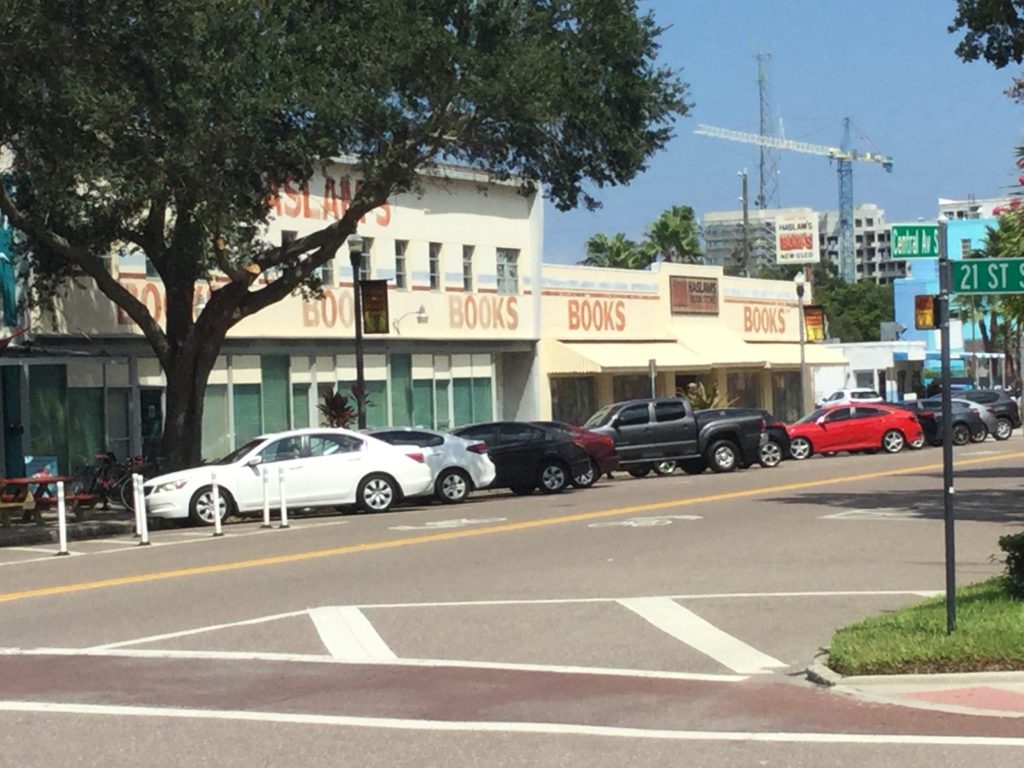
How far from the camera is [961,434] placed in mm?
51625

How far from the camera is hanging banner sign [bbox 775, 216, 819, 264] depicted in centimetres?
9456

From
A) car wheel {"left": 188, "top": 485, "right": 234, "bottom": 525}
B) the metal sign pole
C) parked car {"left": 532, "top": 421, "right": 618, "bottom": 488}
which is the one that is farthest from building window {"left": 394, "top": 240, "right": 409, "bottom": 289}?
the metal sign pole

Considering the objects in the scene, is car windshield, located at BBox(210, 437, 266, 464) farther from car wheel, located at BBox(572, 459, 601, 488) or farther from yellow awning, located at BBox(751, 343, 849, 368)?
yellow awning, located at BBox(751, 343, 849, 368)

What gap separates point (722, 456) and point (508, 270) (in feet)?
38.2

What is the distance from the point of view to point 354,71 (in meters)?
26.6

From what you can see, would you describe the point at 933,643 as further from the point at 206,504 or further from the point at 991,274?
the point at 206,504

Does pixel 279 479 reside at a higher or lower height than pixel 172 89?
lower

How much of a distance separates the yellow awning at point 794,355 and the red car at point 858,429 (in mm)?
12755

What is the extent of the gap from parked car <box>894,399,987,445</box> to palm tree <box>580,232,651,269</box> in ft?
86.0

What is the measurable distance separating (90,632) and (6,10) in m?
11.8

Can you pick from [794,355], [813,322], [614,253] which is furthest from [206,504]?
[614,253]

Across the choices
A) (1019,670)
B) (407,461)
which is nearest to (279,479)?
(407,461)

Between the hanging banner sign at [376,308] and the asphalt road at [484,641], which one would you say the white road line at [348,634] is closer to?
→ the asphalt road at [484,641]

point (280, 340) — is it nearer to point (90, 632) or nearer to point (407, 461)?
point (407, 461)
